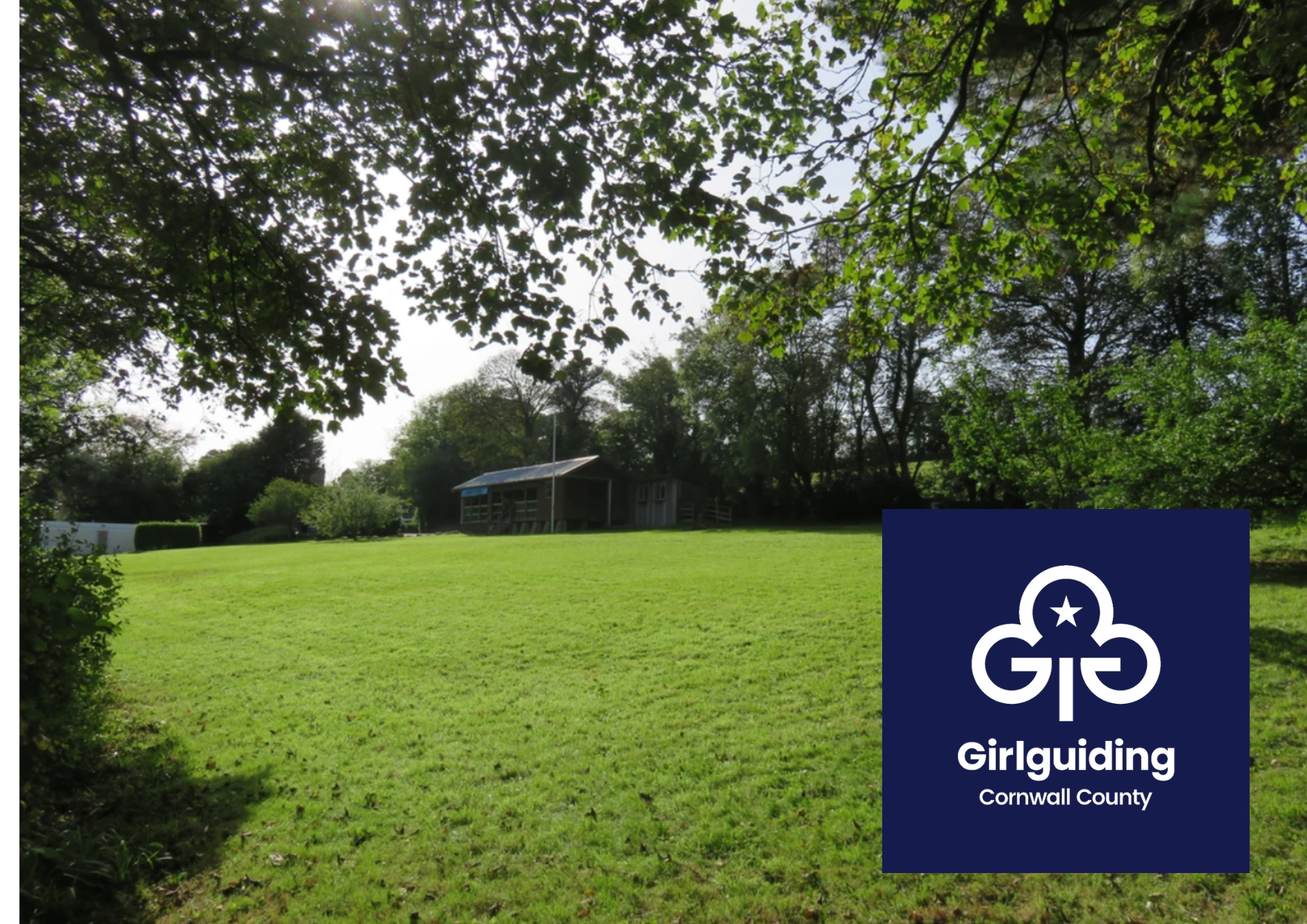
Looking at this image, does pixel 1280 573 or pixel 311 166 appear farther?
pixel 1280 573

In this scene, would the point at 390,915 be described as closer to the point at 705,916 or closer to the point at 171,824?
the point at 705,916

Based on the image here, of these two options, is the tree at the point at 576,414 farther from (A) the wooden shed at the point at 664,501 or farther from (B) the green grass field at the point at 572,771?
(B) the green grass field at the point at 572,771

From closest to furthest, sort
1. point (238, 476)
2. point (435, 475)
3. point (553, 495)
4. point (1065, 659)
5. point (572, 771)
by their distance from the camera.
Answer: point (1065, 659)
point (572, 771)
point (553, 495)
point (238, 476)
point (435, 475)

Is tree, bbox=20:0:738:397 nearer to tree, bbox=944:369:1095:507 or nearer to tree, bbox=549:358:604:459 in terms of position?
tree, bbox=944:369:1095:507

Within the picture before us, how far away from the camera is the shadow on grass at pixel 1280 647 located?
8547mm

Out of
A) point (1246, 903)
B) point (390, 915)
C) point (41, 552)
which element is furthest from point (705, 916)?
point (41, 552)

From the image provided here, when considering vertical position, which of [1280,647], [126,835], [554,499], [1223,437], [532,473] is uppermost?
[532,473]

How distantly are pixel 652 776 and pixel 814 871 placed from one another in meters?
1.93

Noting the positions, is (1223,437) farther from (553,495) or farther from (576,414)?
(576,414)

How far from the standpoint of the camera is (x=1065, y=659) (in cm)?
536

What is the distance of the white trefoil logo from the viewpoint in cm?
531

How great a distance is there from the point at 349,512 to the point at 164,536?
14178 millimetres

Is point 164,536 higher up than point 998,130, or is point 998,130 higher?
point 998,130

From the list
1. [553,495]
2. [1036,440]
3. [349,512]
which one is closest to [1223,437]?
[1036,440]
